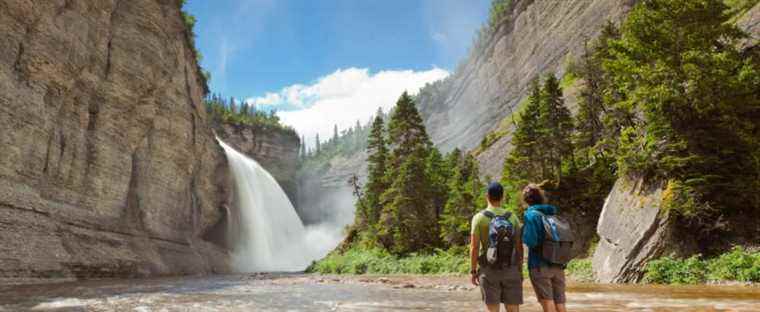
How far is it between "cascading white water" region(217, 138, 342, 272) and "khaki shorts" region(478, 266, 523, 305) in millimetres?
49969

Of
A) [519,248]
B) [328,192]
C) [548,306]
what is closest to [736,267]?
[548,306]

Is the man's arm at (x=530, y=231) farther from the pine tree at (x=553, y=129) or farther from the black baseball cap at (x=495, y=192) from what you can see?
the pine tree at (x=553, y=129)

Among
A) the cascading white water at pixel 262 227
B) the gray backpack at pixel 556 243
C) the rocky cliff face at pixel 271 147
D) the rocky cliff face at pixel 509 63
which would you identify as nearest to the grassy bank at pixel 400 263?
the rocky cliff face at pixel 509 63

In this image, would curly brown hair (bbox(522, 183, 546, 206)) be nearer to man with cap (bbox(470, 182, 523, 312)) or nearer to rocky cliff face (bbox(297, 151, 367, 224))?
man with cap (bbox(470, 182, 523, 312))

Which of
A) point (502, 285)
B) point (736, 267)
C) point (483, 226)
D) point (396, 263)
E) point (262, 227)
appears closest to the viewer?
point (502, 285)

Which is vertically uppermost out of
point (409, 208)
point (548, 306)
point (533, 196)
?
point (409, 208)

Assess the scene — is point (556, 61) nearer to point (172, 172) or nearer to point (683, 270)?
point (172, 172)

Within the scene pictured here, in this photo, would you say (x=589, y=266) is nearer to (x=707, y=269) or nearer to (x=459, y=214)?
(x=707, y=269)

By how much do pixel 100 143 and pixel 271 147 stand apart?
6749 cm

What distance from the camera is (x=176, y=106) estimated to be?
4253cm

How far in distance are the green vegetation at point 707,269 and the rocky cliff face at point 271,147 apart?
8531 centimetres

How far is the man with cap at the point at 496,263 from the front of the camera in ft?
18.0

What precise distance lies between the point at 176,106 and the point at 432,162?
24.0 meters

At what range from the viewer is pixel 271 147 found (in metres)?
99.4
